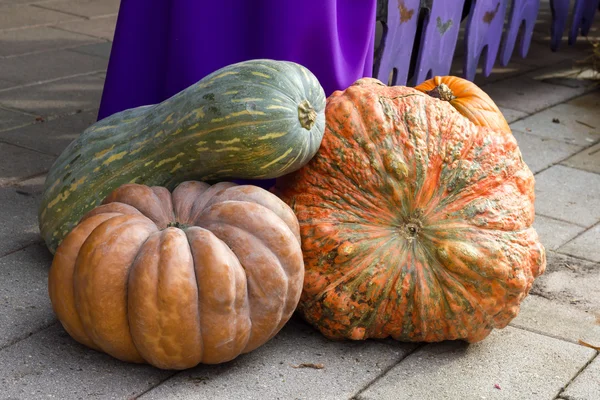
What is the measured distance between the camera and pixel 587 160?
5496 millimetres

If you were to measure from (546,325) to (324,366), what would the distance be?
3.18 feet

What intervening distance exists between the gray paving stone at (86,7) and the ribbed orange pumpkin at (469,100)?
500 cm

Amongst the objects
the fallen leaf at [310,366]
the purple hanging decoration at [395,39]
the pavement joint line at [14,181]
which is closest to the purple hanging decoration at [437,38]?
the purple hanging decoration at [395,39]

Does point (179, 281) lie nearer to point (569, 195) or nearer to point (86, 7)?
point (569, 195)

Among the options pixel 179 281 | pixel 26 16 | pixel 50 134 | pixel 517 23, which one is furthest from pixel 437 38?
pixel 26 16

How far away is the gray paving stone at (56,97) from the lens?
18.4 ft

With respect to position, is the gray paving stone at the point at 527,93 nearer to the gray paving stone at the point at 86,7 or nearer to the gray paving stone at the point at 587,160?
the gray paving stone at the point at 587,160

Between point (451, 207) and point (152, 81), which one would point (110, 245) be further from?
point (152, 81)

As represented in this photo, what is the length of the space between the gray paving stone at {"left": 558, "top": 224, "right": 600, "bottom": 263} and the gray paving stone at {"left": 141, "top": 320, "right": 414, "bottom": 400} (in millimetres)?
1271

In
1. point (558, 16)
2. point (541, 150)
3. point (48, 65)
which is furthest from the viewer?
point (558, 16)

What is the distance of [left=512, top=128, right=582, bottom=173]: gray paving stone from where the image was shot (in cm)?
538

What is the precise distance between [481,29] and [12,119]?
3.20 m

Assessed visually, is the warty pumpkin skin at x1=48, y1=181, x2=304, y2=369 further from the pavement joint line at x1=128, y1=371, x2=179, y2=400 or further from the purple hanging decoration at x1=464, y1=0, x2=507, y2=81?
the purple hanging decoration at x1=464, y1=0, x2=507, y2=81

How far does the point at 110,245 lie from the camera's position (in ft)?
9.24
